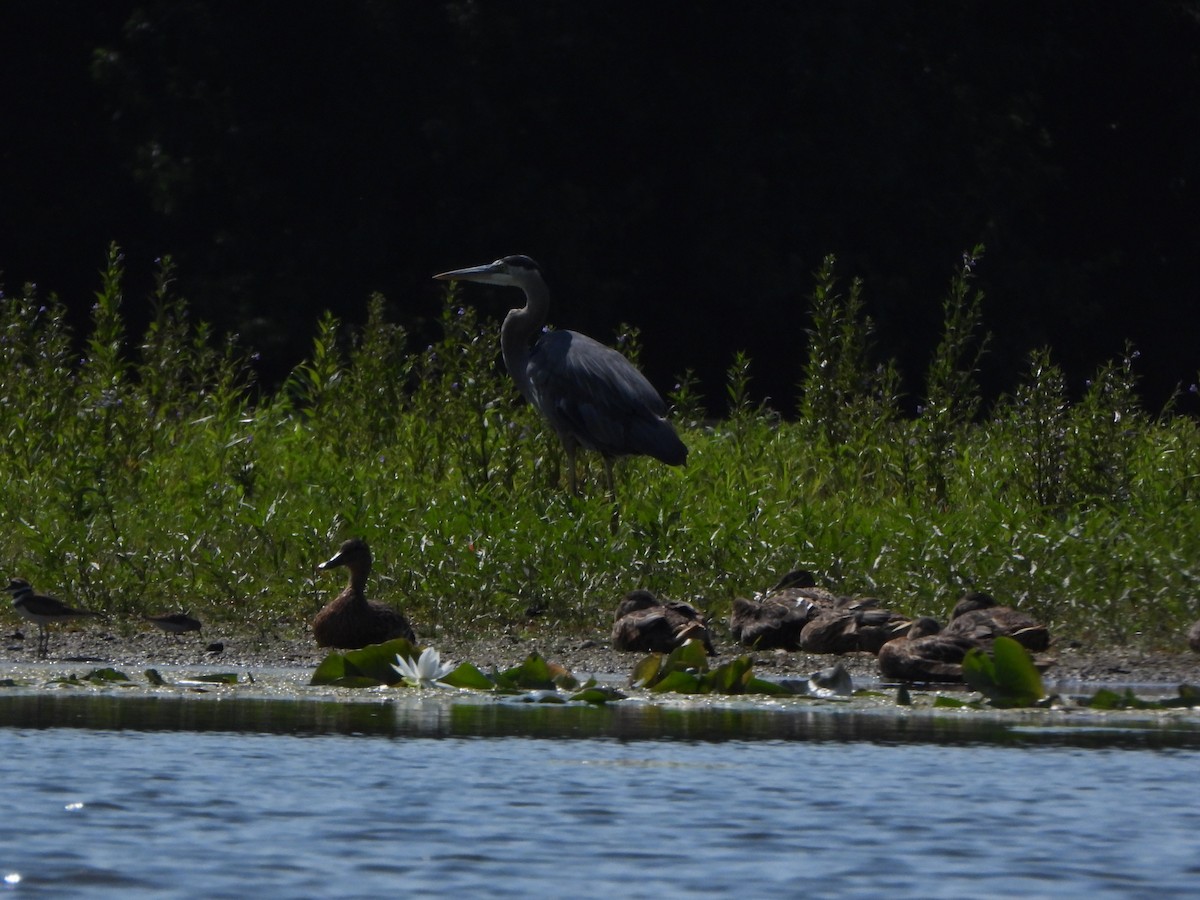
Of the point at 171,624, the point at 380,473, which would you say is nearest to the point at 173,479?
the point at 380,473

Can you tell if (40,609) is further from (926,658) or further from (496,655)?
(926,658)

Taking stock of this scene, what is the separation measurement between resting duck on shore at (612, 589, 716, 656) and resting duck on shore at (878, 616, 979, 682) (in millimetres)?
754

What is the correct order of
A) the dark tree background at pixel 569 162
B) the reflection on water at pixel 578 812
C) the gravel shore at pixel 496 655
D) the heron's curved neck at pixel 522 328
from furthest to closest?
the dark tree background at pixel 569 162, the heron's curved neck at pixel 522 328, the gravel shore at pixel 496 655, the reflection on water at pixel 578 812

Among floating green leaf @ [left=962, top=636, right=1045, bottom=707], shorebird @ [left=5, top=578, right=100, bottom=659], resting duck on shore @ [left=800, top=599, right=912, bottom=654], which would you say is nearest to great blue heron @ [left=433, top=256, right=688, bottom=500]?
resting duck on shore @ [left=800, top=599, right=912, bottom=654]

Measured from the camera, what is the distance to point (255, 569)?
8664 mm

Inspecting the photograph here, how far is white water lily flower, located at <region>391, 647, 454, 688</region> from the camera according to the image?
21.3 feet

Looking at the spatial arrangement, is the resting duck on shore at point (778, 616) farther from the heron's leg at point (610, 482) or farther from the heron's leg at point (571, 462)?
the heron's leg at point (571, 462)

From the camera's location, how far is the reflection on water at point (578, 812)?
380 centimetres

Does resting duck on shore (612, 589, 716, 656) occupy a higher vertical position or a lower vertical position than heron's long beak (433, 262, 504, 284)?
lower

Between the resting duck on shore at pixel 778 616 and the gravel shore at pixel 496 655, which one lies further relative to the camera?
the resting duck on shore at pixel 778 616

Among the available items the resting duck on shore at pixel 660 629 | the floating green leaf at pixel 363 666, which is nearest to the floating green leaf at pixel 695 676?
the floating green leaf at pixel 363 666

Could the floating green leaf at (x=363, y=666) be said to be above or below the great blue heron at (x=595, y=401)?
below

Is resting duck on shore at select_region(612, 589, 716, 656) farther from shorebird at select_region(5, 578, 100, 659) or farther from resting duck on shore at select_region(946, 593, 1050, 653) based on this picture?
shorebird at select_region(5, 578, 100, 659)

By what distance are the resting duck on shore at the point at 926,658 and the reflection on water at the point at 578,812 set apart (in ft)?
3.68
